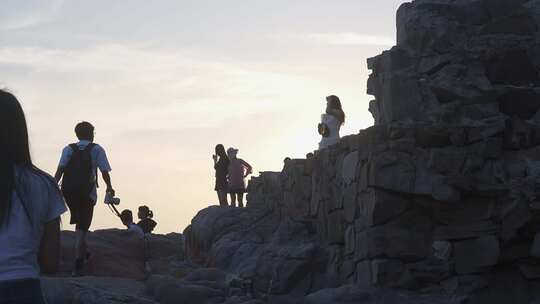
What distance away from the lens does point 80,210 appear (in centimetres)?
1034

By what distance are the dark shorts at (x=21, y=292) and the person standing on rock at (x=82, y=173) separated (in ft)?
22.8

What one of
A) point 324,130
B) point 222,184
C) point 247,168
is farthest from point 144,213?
point 324,130

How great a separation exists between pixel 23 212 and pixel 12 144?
9.9 inches

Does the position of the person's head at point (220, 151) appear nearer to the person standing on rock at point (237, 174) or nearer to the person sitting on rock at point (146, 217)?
the person standing on rock at point (237, 174)

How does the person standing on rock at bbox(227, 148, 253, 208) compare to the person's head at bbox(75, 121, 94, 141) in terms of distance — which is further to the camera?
the person standing on rock at bbox(227, 148, 253, 208)

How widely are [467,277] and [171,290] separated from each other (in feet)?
9.87

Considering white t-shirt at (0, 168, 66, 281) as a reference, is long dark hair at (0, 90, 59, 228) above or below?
above

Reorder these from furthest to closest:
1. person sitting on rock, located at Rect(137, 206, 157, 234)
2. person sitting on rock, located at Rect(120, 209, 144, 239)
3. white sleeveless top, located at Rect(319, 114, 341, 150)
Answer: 1. person sitting on rock, located at Rect(137, 206, 157, 234)
2. person sitting on rock, located at Rect(120, 209, 144, 239)
3. white sleeveless top, located at Rect(319, 114, 341, 150)

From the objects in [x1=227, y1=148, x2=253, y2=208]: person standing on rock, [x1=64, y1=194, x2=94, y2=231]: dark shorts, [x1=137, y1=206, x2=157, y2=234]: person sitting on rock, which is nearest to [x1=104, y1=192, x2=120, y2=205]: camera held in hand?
[x1=64, y1=194, x2=94, y2=231]: dark shorts

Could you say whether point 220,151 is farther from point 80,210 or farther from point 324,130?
point 80,210

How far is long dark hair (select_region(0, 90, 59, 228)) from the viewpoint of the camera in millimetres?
3465

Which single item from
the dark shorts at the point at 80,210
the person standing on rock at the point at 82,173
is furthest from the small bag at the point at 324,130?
the dark shorts at the point at 80,210

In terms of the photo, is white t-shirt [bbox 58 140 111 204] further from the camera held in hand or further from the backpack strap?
the camera held in hand

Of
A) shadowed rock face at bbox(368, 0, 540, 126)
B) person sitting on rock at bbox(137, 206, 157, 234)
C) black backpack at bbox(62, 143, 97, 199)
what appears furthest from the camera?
person sitting on rock at bbox(137, 206, 157, 234)
